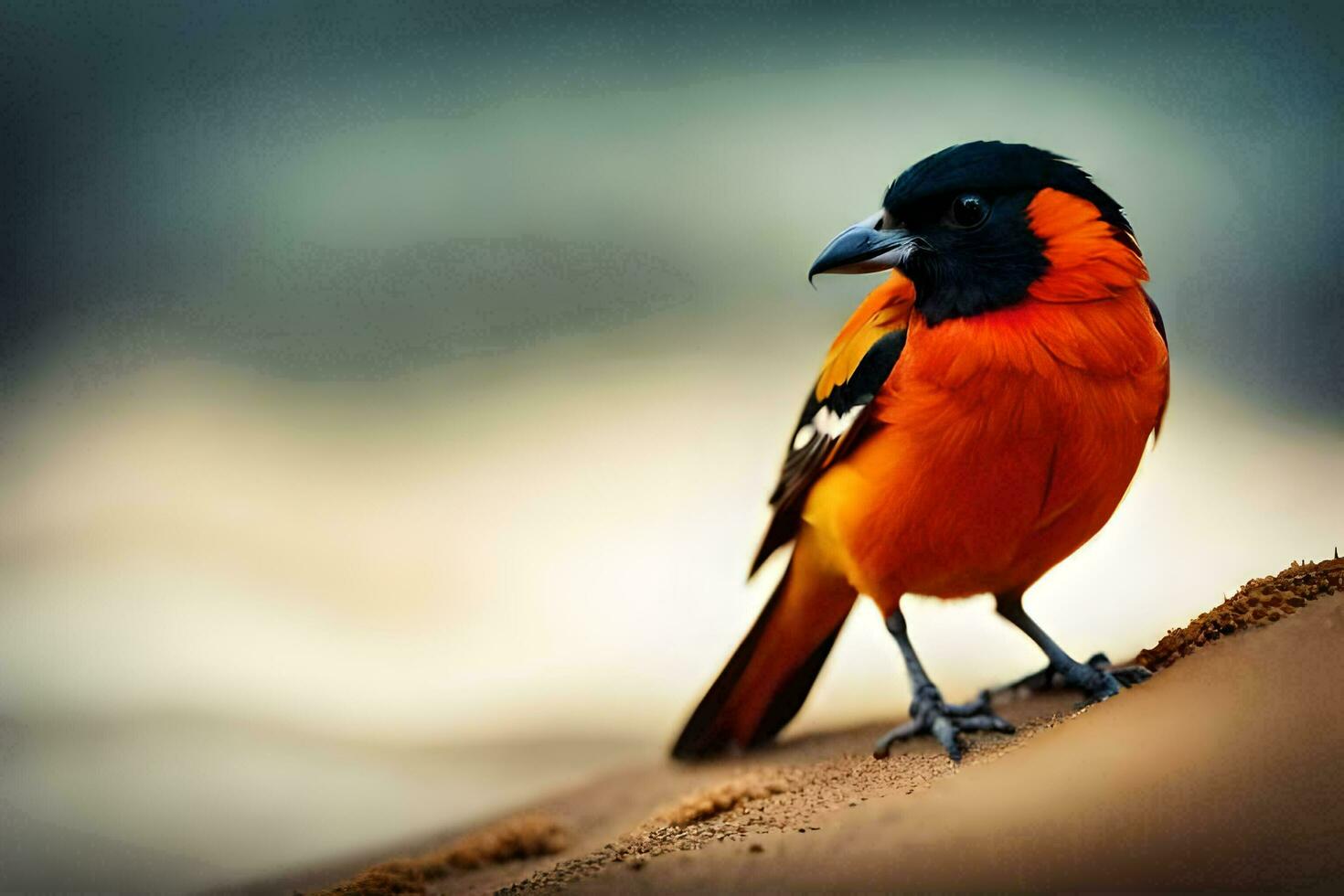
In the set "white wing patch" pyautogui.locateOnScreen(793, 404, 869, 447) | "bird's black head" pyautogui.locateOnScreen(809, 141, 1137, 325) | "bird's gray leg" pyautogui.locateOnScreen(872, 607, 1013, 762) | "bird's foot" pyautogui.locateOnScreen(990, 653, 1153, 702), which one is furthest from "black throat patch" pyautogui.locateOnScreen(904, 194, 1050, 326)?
"bird's foot" pyautogui.locateOnScreen(990, 653, 1153, 702)

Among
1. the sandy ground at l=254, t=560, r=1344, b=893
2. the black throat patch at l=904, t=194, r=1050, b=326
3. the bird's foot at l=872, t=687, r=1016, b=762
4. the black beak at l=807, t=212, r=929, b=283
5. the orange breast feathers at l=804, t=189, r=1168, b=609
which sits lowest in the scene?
the sandy ground at l=254, t=560, r=1344, b=893

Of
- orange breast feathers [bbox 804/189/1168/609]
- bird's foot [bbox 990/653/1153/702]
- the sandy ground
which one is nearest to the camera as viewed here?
the sandy ground

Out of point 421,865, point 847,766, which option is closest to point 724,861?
point 847,766

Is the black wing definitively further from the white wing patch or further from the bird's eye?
the bird's eye

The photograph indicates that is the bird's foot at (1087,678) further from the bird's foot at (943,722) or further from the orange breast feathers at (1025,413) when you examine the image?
the orange breast feathers at (1025,413)

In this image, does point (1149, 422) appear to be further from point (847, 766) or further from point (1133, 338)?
point (847, 766)

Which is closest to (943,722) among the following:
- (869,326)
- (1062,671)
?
(1062,671)

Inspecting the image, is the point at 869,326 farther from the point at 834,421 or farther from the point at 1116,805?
the point at 1116,805
